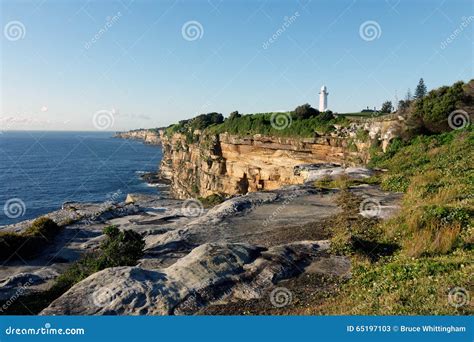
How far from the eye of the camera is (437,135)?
27.7m

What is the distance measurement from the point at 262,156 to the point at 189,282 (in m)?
36.6

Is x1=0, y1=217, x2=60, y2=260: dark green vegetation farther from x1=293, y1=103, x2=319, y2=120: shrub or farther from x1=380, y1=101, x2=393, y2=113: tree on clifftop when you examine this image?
x1=380, y1=101, x2=393, y2=113: tree on clifftop

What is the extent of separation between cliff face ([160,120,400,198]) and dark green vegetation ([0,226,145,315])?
68.5 feet

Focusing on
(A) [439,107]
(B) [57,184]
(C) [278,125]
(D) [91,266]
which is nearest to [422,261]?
(D) [91,266]

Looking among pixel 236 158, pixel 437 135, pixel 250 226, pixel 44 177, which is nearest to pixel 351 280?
pixel 250 226

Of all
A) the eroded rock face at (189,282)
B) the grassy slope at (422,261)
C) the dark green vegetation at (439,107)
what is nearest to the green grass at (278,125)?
the dark green vegetation at (439,107)

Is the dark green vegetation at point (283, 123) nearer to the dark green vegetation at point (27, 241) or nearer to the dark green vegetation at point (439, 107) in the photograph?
the dark green vegetation at point (439, 107)

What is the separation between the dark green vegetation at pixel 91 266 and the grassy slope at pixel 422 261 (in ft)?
19.8

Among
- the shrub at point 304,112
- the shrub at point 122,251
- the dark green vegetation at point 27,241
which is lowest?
the dark green vegetation at point 27,241

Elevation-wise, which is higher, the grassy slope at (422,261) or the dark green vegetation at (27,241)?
the grassy slope at (422,261)

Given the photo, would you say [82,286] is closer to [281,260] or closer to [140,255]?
[140,255]

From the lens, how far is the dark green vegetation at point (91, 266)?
9.51m

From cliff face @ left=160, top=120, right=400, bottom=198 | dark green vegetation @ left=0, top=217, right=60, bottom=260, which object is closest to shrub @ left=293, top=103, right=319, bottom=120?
cliff face @ left=160, top=120, right=400, bottom=198

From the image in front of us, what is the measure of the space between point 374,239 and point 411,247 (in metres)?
1.53
